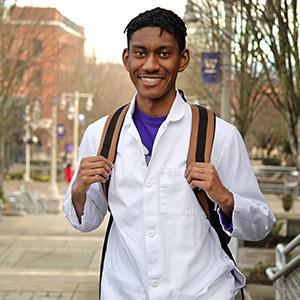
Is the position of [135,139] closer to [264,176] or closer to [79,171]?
[79,171]

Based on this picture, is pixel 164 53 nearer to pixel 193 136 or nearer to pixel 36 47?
pixel 193 136

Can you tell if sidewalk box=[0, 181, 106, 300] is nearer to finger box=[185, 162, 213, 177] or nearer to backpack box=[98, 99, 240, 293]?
backpack box=[98, 99, 240, 293]

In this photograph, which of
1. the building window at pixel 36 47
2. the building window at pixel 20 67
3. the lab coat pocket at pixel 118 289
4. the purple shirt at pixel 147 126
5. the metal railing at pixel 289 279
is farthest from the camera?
the building window at pixel 36 47

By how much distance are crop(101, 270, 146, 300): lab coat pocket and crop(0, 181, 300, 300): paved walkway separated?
566cm

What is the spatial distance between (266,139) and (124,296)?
155 ft

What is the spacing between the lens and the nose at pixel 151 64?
2510 millimetres

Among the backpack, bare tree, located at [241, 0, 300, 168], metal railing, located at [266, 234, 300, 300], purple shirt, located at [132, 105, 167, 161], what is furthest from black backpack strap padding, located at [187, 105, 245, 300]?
bare tree, located at [241, 0, 300, 168]

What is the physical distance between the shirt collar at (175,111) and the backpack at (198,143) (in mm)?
30

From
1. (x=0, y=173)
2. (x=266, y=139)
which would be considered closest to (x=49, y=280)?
(x=0, y=173)

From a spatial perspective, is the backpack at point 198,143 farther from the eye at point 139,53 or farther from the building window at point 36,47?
the building window at point 36,47

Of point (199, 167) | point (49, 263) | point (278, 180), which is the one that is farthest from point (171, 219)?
point (278, 180)

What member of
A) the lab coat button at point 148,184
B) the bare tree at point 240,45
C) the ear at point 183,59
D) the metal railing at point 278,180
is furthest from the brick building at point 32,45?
the lab coat button at point 148,184

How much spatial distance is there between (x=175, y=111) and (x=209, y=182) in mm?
329

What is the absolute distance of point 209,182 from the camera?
2348 millimetres
